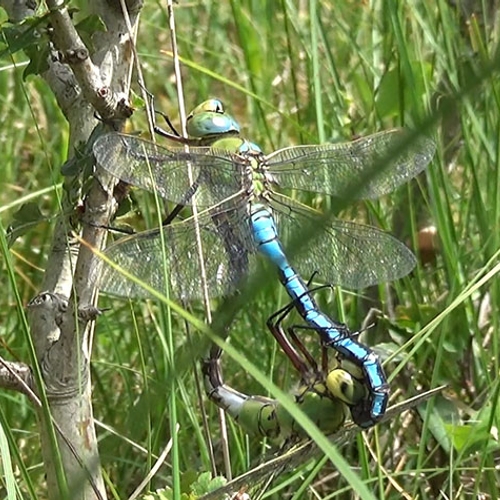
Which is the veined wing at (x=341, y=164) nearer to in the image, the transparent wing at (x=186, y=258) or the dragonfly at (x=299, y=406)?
the transparent wing at (x=186, y=258)

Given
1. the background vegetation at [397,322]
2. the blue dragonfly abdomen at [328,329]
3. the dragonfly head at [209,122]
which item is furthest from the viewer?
the background vegetation at [397,322]

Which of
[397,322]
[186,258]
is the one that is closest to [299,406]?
[186,258]

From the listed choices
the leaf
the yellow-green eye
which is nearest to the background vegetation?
the leaf

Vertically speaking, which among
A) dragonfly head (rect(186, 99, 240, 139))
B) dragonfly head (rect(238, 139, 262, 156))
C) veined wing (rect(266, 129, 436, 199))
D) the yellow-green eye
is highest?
the yellow-green eye

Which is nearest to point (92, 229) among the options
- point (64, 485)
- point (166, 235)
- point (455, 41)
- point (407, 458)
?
point (166, 235)

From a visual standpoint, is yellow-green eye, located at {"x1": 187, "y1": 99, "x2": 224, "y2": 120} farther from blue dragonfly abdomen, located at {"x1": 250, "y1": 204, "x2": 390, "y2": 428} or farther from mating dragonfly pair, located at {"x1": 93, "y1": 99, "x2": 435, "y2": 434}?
blue dragonfly abdomen, located at {"x1": 250, "y1": 204, "x2": 390, "y2": 428}

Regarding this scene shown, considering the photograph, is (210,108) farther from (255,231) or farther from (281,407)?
(281,407)

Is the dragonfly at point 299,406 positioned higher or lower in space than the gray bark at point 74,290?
lower

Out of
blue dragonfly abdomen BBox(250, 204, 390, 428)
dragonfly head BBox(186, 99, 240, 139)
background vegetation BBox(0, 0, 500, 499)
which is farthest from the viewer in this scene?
background vegetation BBox(0, 0, 500, 499)

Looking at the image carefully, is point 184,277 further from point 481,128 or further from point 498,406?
point 481,128

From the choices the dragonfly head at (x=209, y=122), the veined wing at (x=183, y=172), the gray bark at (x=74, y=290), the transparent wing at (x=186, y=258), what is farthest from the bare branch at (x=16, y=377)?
the dragonfly head at (x=209, y=122)
